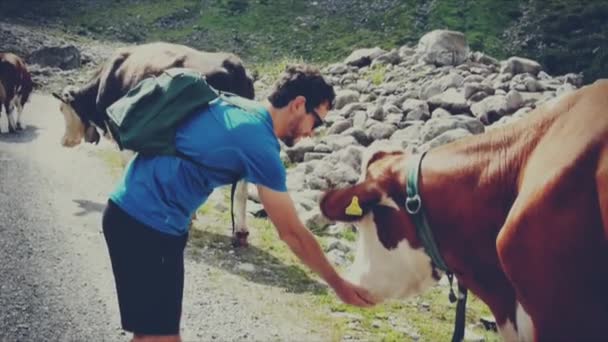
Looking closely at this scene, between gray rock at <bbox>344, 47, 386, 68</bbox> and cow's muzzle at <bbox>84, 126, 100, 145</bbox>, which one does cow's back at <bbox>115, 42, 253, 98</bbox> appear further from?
gray rock at <bbox>344, 47, 386, 68</bbox>

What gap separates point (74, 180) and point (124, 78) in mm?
2325

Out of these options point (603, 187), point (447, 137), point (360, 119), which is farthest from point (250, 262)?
point (360, 119)

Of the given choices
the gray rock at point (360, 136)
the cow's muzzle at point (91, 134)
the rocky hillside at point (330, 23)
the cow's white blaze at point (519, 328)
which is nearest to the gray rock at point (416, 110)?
the gray rock at point (360, 136)

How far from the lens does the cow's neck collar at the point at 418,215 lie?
3.26 metres

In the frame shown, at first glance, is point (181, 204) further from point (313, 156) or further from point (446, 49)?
point (446, 49)

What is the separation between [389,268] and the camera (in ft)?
11.3

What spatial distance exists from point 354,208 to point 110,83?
6579mm

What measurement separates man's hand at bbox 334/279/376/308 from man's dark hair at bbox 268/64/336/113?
930 millimetres

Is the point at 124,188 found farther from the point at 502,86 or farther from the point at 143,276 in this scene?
the point at 502,86

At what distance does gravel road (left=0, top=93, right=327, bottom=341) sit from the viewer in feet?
18.8

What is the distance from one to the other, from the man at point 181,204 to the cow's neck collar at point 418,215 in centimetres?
43

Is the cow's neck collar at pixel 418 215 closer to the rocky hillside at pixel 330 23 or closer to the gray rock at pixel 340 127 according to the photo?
the gray rock at pixel 340 127

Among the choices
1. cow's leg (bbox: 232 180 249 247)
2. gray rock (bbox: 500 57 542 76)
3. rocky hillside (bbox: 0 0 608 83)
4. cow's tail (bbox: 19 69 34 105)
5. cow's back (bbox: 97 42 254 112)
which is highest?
cow's back (bbox: 97 42 254 112)

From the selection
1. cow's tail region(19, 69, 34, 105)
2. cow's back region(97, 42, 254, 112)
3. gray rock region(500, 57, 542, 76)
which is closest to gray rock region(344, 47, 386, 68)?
gray rock region(500, 57, 542, 76)
